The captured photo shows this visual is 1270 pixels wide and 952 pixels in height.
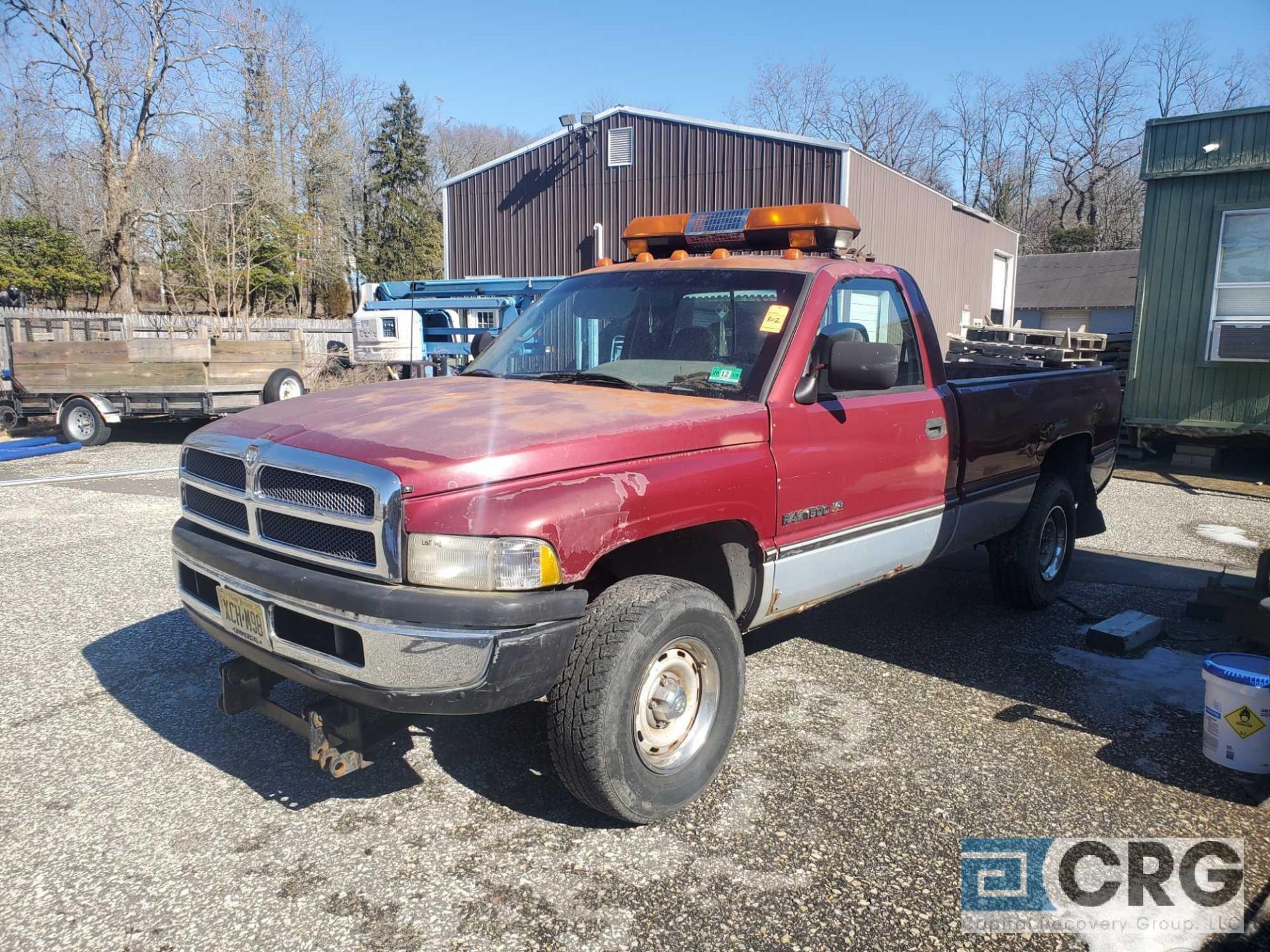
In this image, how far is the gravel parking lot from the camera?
9.23 feet

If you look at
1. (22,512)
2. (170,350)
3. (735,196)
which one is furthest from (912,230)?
(22,512)

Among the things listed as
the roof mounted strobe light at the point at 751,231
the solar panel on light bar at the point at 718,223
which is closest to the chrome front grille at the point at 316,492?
the roof mounted strobe light at the point at 751,231

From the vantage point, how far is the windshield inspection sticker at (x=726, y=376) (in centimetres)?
380

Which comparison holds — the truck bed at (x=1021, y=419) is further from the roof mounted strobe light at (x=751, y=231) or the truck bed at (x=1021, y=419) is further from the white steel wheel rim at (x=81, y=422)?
the white steel wheel rim at (x=81, y=422)

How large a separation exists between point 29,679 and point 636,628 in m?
3.49

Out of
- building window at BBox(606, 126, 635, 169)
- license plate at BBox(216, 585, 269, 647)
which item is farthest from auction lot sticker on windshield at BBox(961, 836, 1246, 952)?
building window at BBox(606, 126, 635, 169)

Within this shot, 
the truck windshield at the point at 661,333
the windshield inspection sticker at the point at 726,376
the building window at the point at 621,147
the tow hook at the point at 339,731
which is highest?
the building window at the point at 621,147

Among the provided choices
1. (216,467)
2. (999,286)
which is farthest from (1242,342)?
(999,286)

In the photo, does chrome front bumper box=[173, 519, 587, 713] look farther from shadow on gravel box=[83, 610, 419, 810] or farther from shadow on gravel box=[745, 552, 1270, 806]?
shadow on gravel box=[745, 552, 1270, 806]

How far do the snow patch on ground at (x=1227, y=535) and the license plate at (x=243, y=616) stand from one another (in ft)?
25.8

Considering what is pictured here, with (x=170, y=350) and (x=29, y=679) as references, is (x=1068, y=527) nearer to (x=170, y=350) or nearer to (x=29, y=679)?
(x=29, y=679)

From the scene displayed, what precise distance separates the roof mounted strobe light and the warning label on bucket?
269 cm

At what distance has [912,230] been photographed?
2023 cm

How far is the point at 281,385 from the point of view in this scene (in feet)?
46.4
